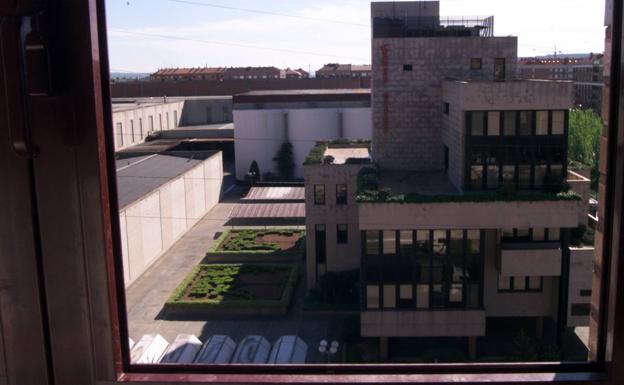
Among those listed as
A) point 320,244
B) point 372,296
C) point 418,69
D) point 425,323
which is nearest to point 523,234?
point 425,323

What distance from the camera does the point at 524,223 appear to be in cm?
1285

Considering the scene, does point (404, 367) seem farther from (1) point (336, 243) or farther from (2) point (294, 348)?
(1) point (336, 243)

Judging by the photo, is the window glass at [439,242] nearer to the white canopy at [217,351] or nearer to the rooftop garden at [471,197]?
the rooftop garden at [471,197]

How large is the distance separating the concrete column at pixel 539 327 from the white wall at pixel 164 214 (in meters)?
8.80

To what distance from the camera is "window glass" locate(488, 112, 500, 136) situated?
13898 millimetres

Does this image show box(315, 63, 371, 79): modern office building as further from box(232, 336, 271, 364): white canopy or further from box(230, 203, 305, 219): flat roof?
box(232, 336, 271, 364): white canopy

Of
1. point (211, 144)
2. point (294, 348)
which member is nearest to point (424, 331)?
point (294, 348)

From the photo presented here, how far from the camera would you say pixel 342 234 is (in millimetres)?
16656

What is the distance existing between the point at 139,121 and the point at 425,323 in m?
24.4

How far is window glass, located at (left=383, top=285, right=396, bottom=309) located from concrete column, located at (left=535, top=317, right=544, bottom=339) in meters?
3.23

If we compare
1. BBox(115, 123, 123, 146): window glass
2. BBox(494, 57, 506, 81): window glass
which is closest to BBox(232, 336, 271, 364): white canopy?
BBox(494, 57, 506, 81): window glass

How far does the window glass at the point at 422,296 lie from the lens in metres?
13.0

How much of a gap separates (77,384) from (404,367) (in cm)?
82

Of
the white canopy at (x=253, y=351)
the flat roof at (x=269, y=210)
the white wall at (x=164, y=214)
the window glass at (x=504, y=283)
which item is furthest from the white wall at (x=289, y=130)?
the white canopy at (x=253, y=351)
